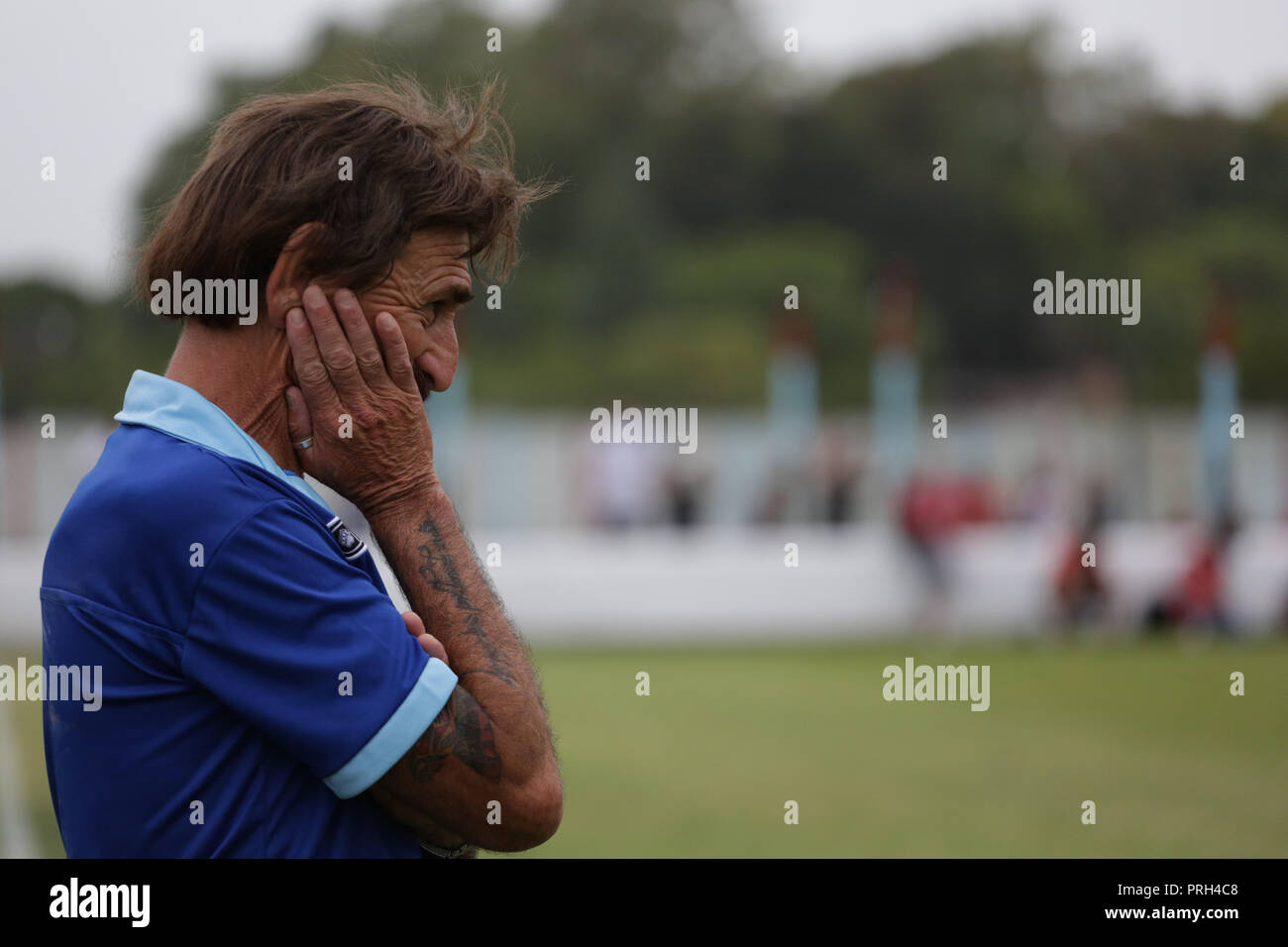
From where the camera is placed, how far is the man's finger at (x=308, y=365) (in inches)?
90.0

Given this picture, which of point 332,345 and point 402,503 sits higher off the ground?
point 332,345

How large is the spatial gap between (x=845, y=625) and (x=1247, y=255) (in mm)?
35435

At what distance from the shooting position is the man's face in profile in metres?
2.37

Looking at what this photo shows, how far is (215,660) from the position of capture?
206 cm

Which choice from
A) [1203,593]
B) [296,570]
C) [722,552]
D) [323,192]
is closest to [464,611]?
[296,570]

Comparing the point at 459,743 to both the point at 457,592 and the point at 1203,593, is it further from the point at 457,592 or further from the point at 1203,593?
the point at 1203,593

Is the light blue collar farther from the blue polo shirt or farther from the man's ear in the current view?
the man's ear

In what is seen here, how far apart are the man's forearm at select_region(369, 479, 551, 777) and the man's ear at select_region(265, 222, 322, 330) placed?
1.24 ft

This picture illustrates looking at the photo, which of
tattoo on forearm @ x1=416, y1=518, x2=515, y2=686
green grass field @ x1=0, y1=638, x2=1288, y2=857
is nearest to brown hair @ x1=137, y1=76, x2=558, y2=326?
tattoo on forearm @ x1=416, y1=518, x2=515, y2=686

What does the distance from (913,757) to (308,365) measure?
29.1 feet

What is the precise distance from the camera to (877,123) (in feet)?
195

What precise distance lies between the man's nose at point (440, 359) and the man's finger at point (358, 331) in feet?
0.43

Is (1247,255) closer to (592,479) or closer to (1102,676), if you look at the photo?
(592,479)
